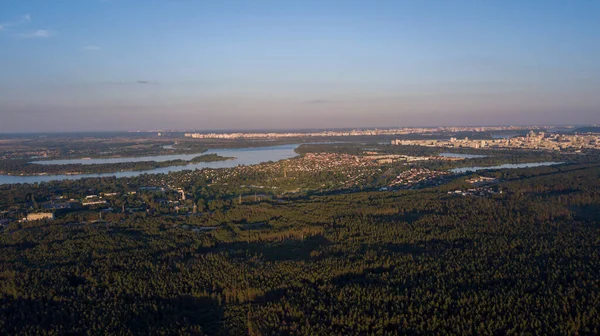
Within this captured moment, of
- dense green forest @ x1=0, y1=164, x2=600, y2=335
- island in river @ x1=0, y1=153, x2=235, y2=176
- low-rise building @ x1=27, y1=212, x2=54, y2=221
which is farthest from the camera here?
island in river @ x1=0, y1=153, x2=235, y2=176

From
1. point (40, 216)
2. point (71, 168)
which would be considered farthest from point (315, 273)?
point (71, 168)

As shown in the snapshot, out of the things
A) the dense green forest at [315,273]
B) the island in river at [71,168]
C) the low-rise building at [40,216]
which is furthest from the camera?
the island in river at [71,168]

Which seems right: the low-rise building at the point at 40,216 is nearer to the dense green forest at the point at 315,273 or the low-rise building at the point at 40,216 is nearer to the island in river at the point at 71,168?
the dense green forest at the point at 315,273

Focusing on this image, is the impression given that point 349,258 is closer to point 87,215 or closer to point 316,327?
point 316,327

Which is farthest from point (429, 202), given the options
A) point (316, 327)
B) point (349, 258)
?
point (316, 327)

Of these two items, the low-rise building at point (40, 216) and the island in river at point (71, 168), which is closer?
the low-rise building at point (40, 216)

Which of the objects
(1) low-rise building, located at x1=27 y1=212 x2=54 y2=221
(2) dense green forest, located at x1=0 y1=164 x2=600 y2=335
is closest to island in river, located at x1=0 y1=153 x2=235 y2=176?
(1) low-rise building, located at x1=27 y1=212 x2=54 y2=221

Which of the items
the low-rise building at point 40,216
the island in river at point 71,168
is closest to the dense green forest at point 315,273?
the low-rise building at point 40,216

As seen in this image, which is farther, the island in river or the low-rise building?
the island in river

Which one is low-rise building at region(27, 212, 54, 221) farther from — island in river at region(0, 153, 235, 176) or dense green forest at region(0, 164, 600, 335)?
island in river at region(0, 153, 235, 176)
